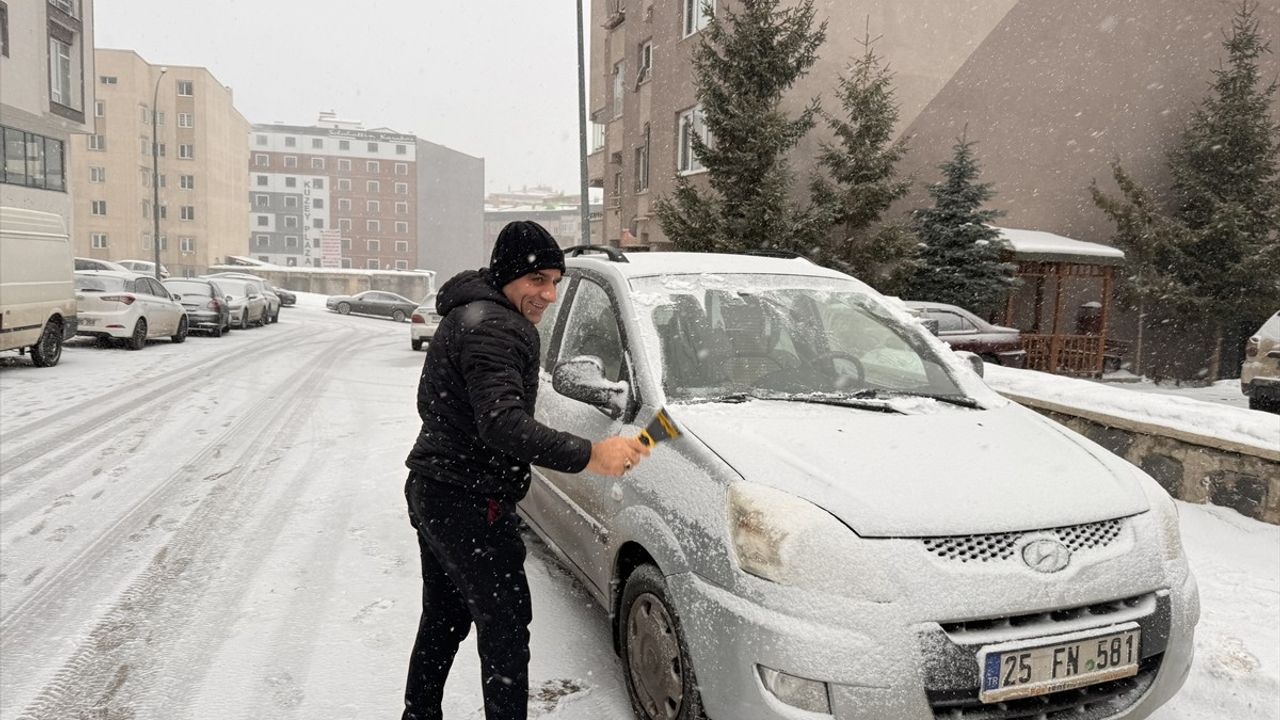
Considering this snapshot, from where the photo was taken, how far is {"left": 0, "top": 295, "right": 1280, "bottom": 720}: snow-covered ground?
10.5 ft

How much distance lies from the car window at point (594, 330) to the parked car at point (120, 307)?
15.5m

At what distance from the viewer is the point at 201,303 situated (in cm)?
2061

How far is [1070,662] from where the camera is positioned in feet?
7.64

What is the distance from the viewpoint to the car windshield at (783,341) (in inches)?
133

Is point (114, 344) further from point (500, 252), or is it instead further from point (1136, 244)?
point (1136, 244)

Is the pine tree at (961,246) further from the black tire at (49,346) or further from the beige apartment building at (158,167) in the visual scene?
the beige apartment building at (158,167)

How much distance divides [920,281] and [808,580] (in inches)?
687

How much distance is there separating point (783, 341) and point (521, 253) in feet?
5.14

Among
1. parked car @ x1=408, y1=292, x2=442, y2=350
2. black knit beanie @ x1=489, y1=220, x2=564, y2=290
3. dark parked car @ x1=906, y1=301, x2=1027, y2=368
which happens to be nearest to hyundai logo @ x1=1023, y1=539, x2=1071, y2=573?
black knit beanie @ x1=489, y1=220, x2=564, y2=290

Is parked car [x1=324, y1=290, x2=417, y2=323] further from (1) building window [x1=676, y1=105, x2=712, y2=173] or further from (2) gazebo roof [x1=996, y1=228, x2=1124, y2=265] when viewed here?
(2) gazebo roof [x1=996, y1=228, x2=1124, y2=265]

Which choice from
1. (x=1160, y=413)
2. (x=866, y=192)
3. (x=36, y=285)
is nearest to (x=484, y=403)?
(x=1160, y=413)

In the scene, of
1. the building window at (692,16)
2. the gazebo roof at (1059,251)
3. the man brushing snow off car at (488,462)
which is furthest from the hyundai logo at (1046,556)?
the building window at (692,16)

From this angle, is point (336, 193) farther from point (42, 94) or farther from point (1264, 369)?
point (1264, 369)

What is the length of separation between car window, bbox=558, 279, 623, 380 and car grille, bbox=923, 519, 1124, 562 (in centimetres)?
151
